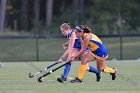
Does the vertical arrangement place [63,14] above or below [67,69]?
below

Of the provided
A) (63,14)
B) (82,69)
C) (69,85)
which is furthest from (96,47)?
(63,14)

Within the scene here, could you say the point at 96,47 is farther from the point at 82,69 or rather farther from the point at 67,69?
the point at 67,69

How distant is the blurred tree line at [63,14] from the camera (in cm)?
4453

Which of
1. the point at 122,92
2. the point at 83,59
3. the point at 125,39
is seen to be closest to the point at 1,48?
the point at 125,39

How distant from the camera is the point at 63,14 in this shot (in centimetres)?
4741

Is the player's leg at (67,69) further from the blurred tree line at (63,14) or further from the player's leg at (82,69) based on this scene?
the blurred tree line at (63,14)

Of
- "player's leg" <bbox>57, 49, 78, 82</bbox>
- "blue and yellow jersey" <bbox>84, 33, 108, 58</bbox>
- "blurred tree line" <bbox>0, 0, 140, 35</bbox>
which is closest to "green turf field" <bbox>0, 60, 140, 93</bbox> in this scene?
"player's leg" <bbox>57, 49, 78, 82</bbox>

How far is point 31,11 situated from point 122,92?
44235mm

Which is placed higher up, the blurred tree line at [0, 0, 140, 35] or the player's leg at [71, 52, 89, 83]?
the player's leg at [71, 52, 89, 83]

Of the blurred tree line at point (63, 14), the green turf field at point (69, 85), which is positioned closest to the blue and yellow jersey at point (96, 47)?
the green turf field at point (69, 85)

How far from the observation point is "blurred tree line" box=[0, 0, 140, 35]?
44.5 meters

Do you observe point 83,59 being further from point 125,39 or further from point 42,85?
point 125,39

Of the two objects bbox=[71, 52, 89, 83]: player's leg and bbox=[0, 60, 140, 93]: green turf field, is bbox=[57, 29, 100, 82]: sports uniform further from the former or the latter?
bbox=[71, 52, 89, 83]: player's leg

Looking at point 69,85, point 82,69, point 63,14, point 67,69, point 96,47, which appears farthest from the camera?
point 63,14
